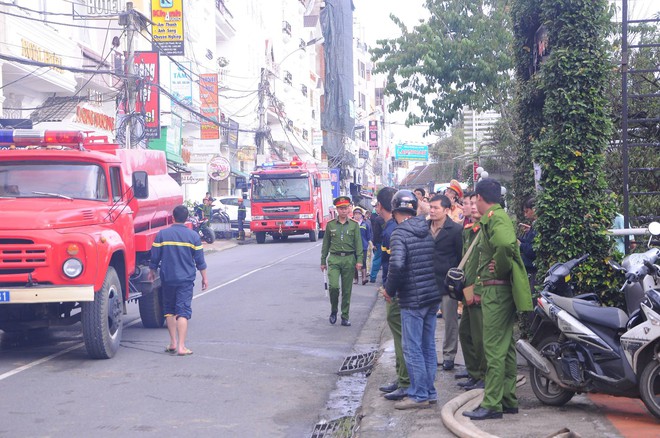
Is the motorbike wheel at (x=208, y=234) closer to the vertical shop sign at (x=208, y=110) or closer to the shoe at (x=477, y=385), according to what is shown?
the vertical shop sign at (x=208, y=110)

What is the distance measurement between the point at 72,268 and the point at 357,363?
3534 millimetres

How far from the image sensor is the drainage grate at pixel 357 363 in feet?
32.9

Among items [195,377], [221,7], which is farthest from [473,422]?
[221,7]

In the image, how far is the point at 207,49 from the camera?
46656 mm

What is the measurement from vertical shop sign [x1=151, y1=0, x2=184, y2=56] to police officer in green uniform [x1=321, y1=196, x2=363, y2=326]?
19.7 m

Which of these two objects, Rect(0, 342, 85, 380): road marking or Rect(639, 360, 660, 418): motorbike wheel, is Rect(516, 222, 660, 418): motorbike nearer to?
Rect(639, 360, 660, 418): motorbike wheel

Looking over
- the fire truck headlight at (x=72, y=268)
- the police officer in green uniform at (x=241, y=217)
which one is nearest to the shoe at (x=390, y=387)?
the fire truck headlight at (x=72, y=268)

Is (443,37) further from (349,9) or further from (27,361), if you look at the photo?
(349,9)

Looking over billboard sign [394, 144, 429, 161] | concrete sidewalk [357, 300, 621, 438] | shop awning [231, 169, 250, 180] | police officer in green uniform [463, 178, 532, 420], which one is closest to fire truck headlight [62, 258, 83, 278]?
concrete sidewalk [357, 300, 621, 438]

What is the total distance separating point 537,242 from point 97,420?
4.44 metres

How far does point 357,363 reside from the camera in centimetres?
1053

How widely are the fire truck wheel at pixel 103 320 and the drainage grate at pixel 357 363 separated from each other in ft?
9.19

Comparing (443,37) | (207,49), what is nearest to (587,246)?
(443,37)

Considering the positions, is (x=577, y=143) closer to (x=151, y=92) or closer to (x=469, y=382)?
(x=469, y=382)
